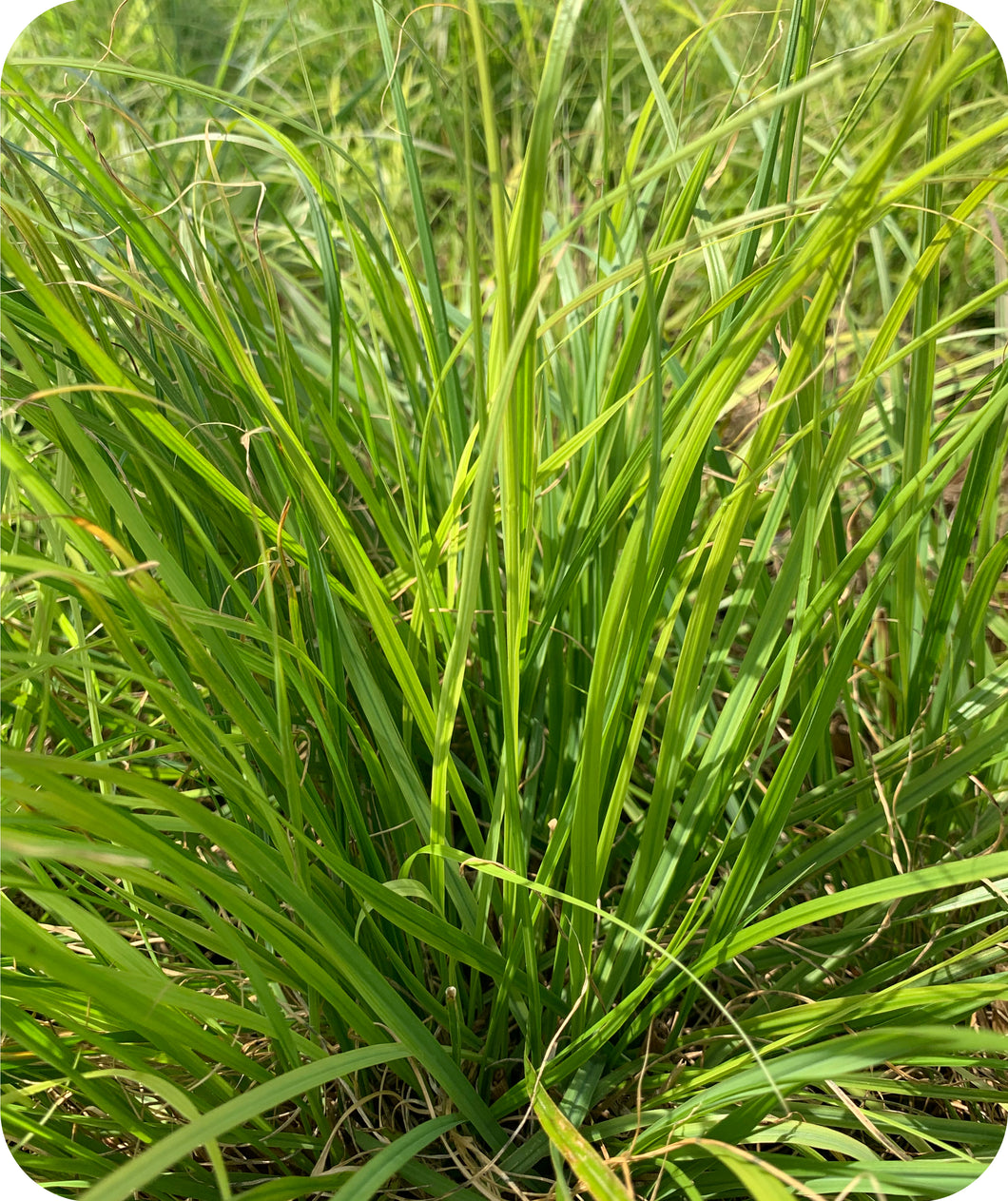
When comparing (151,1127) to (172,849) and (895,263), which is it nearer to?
(172,849)

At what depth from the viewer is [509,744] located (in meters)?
0.51

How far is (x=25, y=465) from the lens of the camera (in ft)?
1.50

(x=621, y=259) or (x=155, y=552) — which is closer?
(x=155, y=552)

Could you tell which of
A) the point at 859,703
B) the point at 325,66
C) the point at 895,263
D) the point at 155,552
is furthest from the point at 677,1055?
the point at 325,66

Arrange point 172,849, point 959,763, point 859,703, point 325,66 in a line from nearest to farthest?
point 172,849 → point 959,763 → point 859,703 → point 325,66

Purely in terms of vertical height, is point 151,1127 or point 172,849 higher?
point 172,849

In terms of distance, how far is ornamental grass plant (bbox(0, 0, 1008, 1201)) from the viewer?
17.3 inches

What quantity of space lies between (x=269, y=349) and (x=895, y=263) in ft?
3.33

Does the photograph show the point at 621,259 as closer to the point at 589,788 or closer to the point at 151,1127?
the point at 589,788

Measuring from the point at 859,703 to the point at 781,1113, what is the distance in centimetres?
39

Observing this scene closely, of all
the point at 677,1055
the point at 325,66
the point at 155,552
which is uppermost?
the point at 325,66

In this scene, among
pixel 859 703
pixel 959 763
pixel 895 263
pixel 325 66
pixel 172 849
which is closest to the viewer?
pixel 172 849

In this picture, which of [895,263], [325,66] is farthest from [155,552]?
[325,66]

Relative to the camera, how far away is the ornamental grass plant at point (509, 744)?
440 mm
